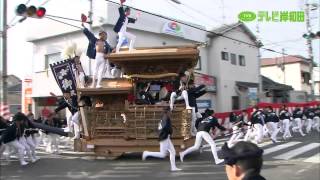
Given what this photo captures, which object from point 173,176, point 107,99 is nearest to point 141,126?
point 107,99

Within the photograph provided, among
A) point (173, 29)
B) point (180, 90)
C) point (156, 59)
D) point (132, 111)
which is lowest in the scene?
point (132, 111)

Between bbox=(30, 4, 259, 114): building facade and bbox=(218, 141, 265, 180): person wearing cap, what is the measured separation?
2385cm

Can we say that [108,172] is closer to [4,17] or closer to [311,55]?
[4,17]

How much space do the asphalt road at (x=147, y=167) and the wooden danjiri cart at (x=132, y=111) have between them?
1.82 feet

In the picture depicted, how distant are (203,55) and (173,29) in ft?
17.1

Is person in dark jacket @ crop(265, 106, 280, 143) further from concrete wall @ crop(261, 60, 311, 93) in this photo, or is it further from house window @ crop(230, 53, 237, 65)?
concrete wall @ crop(261, 60, 311, 93)

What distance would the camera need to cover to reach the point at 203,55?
118 feet

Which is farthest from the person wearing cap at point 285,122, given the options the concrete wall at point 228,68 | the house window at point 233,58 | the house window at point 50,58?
the house window at point 50,58

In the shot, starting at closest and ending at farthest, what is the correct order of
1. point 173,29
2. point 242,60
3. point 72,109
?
point 72,109
point 173,29
point 242,60

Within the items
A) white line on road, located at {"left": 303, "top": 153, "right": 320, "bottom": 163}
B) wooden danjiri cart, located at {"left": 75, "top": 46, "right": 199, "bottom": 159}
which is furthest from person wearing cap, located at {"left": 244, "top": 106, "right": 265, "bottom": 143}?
wooden danjiri cart, located at {"left": 75, "top": 46, "right": 199, "bottom": 159}

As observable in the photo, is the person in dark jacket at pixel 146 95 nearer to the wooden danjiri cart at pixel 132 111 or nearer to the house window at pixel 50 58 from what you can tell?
the wooden danjiri cart at pixel 132 111

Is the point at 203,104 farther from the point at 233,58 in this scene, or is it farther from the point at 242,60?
the point at 242,60

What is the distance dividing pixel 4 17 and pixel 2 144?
19.1 feet

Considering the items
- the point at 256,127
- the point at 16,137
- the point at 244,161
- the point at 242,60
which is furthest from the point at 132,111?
the point at 242,60
